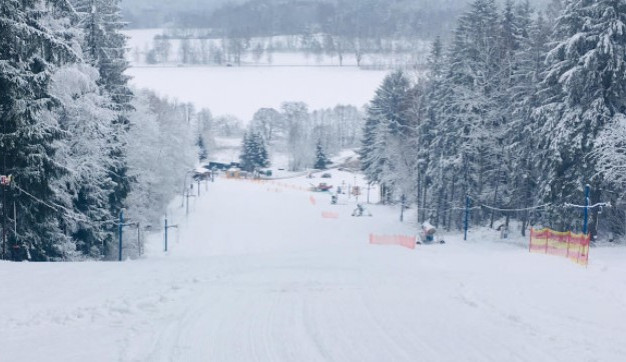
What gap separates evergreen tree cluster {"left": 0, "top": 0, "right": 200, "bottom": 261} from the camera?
16453 millimetres

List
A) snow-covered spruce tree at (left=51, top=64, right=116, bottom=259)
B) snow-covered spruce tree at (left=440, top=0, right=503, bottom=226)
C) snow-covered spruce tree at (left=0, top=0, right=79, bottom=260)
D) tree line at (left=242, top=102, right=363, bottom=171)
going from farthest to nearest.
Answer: tree line at (left=242, top=102, right=363, bottom=171) < snow-covered spruce tree at (left=440, top=0, right=503, bottom=226) < snow-covered spruce tree at (left=51, top=64, right=116, bottom=259) < snow-covered spruce tree at (left=0, top=0, right=79, bottom=260)

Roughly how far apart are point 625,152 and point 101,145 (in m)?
23.5

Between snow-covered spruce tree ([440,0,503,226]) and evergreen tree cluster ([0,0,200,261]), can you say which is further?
snow-covered spruce tree ([440,0,503,226])

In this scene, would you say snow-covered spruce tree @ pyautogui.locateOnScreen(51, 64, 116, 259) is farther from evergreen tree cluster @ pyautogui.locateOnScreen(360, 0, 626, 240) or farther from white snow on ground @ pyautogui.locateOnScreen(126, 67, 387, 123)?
white snow on ground @ pyautogui.locateOnScreen(126, 67, 387, 123)

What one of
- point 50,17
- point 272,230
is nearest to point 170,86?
point 272,230

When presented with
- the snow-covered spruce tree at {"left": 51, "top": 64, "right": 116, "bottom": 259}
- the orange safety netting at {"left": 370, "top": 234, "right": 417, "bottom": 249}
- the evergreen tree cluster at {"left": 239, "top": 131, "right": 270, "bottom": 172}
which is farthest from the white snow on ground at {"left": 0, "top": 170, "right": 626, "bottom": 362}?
the evergreen tree cluster at {"left": 239, "top": 131, "right": 270, "bottom": 172}

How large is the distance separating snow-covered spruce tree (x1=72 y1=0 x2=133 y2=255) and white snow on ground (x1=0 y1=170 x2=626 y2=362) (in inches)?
530

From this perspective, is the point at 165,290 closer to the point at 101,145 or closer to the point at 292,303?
the point at 292,303

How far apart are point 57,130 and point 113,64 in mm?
12240

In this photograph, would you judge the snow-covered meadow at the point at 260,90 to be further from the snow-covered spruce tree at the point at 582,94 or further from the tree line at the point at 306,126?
the snow-covered spruce tree at the point at 582,94

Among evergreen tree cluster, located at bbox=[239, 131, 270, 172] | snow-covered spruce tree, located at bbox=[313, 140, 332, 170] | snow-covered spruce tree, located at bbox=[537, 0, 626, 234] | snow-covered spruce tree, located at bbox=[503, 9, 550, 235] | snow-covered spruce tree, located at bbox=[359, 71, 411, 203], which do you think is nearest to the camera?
snow-covered spruce tree, located at bbox=[537, 0, 626, 234]

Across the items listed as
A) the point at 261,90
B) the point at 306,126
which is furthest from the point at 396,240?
the point at 261,90

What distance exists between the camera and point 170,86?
602 feet

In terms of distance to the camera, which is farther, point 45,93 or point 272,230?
point 272,230
